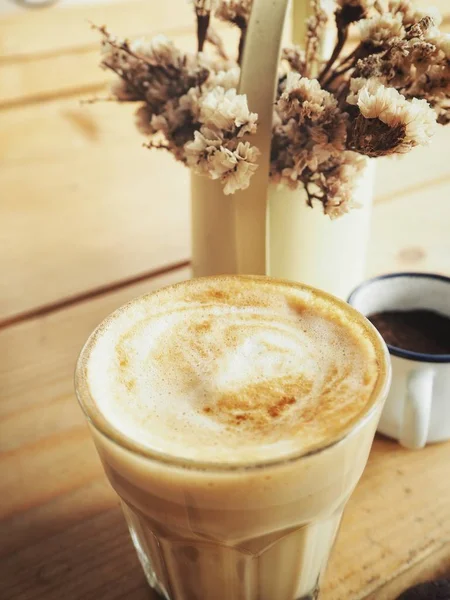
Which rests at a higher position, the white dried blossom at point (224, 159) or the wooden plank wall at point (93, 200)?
the white dried blossom at point (224, 159)

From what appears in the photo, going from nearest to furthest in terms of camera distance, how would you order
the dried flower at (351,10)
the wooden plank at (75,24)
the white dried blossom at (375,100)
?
the white dried blossom at (375,100) < the dried flower at (351,10) < the wooden plank at (75,24)

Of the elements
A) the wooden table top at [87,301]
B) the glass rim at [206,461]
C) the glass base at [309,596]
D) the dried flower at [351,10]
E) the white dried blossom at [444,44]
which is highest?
the dried flower at [351,10]

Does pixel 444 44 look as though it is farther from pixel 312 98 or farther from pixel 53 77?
pixel 53 77

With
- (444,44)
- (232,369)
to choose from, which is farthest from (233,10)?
(232,369)

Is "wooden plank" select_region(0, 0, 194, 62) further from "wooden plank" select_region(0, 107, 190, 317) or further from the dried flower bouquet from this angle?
the dried flower bouquet

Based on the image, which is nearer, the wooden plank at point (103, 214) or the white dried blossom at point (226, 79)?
the white dried blossom at point (226, 79)

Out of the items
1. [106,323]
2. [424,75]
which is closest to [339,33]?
[424,75]

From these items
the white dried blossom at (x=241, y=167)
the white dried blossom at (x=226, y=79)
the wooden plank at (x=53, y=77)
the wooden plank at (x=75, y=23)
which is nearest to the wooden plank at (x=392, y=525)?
the white dried blossom at (x=241, y=167)

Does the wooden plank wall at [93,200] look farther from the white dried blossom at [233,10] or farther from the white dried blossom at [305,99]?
the white dried blossom at [305,99]
